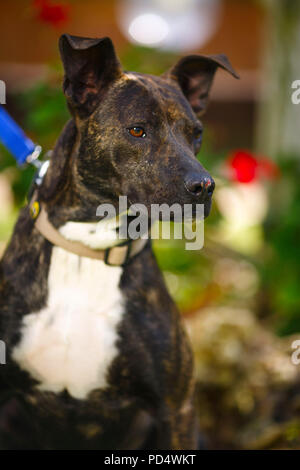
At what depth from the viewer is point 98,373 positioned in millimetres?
2178

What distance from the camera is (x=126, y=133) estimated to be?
2027mm

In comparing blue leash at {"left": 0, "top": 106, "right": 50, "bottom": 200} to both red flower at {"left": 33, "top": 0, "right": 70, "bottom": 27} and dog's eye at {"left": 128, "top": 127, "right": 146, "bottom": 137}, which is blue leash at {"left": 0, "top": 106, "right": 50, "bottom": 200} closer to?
dog's eye at {"left": 128, "top": 127, "right": 146, "bottom": 137}

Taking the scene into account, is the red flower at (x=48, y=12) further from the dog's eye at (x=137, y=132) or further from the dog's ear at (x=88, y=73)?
the dog's eye at (x=137, y=132)

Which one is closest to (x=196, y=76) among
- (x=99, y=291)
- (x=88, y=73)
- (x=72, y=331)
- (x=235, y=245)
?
(x=88, y=73)

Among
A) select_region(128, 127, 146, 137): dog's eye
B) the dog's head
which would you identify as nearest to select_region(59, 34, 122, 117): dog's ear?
the dog's head

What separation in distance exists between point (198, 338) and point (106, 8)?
23.2 ft

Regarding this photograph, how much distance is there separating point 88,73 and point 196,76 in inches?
22.2

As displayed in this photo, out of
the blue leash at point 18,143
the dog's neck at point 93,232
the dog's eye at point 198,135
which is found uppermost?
the blue leash at point 18,143

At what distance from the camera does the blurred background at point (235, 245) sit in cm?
339

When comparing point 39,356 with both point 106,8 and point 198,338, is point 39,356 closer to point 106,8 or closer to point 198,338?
point 198,338

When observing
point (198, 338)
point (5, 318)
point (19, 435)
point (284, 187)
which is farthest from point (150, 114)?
point (284, 187)

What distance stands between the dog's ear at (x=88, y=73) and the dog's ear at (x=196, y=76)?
1.21 feet

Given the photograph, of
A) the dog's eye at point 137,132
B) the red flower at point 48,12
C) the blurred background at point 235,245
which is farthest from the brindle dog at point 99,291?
the red flower at point 48,12

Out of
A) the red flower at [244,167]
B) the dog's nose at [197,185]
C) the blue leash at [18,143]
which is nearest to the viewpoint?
the dog's nose at [197,185]
